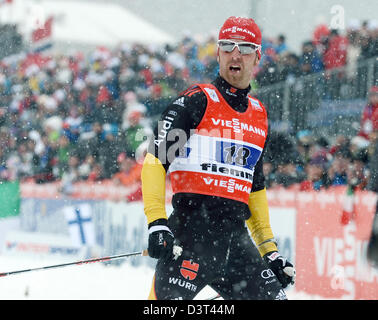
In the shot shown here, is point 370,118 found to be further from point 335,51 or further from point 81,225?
point 81,225

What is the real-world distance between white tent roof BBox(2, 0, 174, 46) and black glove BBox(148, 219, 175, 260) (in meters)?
17.1

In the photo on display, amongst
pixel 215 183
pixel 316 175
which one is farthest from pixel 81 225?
pixel 215 183

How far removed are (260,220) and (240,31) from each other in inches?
46.4

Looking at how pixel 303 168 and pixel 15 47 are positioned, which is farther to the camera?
pixel 15 47

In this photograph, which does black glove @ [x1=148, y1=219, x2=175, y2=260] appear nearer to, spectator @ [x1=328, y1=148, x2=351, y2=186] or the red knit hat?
the red knit hat

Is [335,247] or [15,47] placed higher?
[15,47]

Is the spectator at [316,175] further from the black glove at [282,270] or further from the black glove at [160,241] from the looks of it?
the black glove at [160,241]

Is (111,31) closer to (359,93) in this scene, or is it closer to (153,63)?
(153,63)

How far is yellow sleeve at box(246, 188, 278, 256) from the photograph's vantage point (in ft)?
13.8

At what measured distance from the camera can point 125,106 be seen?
38.1ft

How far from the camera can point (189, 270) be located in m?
3.63

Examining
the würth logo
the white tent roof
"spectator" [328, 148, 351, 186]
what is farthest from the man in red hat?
the white tent roof
